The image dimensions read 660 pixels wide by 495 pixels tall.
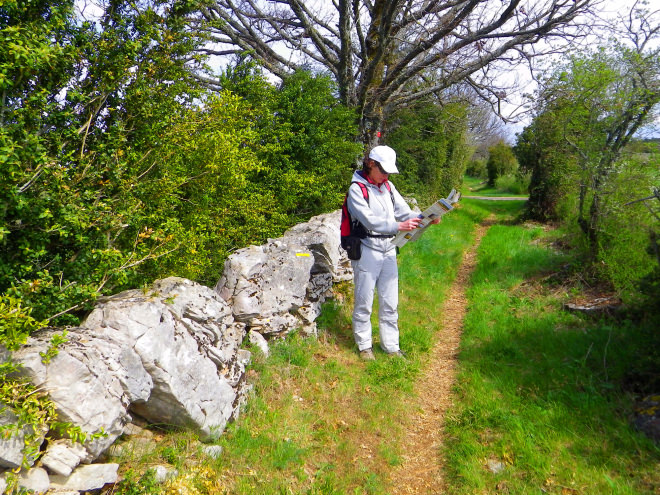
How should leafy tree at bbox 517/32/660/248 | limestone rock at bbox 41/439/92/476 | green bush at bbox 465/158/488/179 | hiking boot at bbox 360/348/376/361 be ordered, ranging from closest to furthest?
limestone rock at bbox 41/439/92/476 → hiking boot at bbox 360/348/376/361 → leafy tree at bbox 517/32/660/248 → green bush at bbox 465/158/488/179

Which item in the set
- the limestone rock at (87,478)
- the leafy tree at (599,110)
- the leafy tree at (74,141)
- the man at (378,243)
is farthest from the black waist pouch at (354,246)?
the leafy tree at (599,110)

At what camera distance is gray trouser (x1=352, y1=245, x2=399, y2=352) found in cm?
531

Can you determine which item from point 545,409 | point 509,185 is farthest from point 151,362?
point 509,185

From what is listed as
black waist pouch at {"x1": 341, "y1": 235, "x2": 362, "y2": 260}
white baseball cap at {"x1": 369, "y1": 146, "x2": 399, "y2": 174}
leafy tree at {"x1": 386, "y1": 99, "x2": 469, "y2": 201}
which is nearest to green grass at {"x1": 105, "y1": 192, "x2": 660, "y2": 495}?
black waist pouch at {"x1": 341, "y1": 235, "x2": 362, "y2": 260}

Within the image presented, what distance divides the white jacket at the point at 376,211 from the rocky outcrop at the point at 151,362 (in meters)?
1.33

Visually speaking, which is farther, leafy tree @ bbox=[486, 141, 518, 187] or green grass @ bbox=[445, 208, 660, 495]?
leafy tree @ bbox=[486, 141, 518, 187]

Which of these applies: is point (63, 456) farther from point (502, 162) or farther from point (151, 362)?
point (502, 162)

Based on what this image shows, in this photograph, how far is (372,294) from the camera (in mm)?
5441

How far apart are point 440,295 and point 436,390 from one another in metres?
3.04

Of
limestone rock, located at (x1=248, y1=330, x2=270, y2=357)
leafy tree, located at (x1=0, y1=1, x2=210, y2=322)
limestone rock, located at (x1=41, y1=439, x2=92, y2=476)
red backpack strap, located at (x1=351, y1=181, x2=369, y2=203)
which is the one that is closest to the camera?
limestone rock, located at (x1=41, y1=439, x2=92, y2=476)

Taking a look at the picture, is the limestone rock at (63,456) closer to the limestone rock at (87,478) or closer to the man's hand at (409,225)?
the limestone rock at (87,478)

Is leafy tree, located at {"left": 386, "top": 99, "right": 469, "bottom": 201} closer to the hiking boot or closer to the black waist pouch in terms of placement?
the black waist pouch

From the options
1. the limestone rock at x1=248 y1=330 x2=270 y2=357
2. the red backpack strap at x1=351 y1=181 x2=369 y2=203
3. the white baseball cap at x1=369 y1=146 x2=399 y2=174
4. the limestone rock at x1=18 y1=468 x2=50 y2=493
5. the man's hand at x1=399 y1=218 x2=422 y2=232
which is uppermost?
the white baseball cap at x1=369 y1=146 x2=399 y2=174

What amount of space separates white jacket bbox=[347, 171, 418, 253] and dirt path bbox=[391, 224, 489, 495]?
1.72 m
